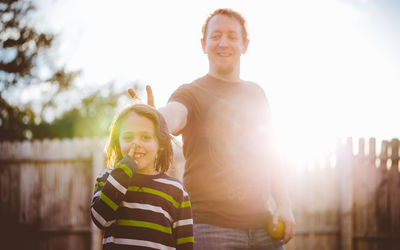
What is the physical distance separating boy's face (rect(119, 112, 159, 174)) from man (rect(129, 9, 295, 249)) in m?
0.14

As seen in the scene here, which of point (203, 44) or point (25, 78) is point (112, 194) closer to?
point (203, 44)

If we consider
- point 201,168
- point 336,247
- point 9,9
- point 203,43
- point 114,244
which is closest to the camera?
point 114,244

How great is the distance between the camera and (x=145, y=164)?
1.61 m

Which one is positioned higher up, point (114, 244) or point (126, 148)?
point (126, 148)

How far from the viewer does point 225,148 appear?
195 cm

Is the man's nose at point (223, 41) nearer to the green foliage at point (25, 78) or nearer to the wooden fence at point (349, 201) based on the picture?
the wooden fence at point (349, 201)

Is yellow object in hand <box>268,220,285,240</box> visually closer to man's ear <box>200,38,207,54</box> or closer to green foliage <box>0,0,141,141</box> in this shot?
man's ear <box>200,38,207,54</box>

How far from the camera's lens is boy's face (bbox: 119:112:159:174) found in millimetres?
1587

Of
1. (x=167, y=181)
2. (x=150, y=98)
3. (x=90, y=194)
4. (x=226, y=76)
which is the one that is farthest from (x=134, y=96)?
(x=90, y=194)

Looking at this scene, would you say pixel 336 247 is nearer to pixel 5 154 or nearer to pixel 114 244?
pixel 114 244

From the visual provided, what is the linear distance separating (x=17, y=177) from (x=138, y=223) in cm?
541

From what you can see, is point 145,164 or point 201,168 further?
point 201,168

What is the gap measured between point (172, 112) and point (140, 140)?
0.89ft

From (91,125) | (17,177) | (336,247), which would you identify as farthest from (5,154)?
(91,125)
